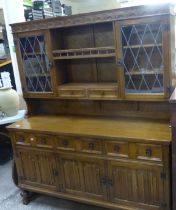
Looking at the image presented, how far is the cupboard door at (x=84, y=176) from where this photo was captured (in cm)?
203

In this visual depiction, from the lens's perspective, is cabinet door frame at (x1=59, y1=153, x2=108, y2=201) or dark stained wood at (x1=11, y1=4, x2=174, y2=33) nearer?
dark stained wood at (x1=11, y1=4, x2=174, y2=33)

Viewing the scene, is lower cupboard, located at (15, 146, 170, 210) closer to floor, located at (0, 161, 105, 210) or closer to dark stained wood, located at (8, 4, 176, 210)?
dark stained wood, located at (8, 4, 176, 210)

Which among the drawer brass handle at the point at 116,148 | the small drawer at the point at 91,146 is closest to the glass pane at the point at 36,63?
the small drawer at the point at 91,146

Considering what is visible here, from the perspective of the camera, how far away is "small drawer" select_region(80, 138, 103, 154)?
1.96m

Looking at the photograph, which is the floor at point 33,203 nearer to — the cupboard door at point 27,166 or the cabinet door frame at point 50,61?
the cupboard door at point 27,166

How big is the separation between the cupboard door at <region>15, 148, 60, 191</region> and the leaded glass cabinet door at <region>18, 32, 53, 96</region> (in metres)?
0.56

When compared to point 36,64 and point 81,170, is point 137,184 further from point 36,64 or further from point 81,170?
point 36,64

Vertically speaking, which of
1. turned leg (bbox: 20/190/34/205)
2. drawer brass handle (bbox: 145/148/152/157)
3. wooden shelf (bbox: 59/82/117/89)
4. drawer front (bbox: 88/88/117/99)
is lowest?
turned leg (bbox: 20/190/34/205)

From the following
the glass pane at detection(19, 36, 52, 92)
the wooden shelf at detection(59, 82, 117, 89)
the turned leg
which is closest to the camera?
the wooden shelf at detection(59, 82, 117, 89)

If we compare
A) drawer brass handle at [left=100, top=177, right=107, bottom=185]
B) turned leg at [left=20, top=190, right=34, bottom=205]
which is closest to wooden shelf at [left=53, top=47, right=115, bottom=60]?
drawer brass handle at [left=100, top=177, right=107, bottom=185]

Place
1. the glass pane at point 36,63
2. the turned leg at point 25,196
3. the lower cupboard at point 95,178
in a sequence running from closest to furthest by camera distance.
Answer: the lower cupboard at point 95,178 → the glass pane at point 36,63 → the turned leg at point 25,196

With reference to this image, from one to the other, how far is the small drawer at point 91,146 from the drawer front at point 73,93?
41cm

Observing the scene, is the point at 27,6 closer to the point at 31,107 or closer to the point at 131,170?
the point at 31,107

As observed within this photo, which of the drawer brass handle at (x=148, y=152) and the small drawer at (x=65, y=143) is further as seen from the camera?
the small drawer at (x=65, y=143)
